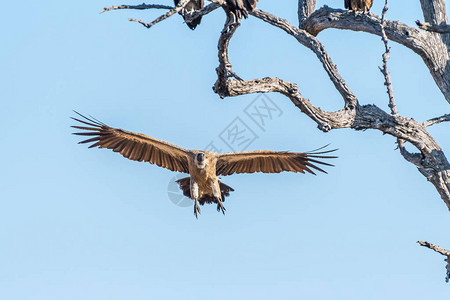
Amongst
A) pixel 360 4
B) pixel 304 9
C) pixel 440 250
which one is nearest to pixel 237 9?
pixel 304 9

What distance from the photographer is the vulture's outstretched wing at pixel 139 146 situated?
24.4ft

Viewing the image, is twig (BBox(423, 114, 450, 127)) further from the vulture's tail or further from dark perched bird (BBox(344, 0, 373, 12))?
the vulture's tail

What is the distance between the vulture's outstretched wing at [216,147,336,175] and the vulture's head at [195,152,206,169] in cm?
29

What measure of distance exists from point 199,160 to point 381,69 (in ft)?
7.17

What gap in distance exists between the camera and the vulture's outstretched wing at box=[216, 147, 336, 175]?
757cm

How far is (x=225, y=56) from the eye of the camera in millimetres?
5797

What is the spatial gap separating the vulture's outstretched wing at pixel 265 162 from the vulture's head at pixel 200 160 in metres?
0.29

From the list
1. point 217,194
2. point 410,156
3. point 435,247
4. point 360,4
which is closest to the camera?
point 435,247

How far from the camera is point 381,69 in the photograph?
6289 millimetres

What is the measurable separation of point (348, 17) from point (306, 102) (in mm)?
1638

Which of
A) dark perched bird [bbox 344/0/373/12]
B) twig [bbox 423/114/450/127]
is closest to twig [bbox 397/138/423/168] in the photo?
twig [bbox 423/114/450/127]

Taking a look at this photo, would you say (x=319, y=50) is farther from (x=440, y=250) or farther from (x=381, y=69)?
(x=440, y=250)

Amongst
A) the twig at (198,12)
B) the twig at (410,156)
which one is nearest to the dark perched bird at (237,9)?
the twig at (198,12)

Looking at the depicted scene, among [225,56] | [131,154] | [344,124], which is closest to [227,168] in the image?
[131,154]
